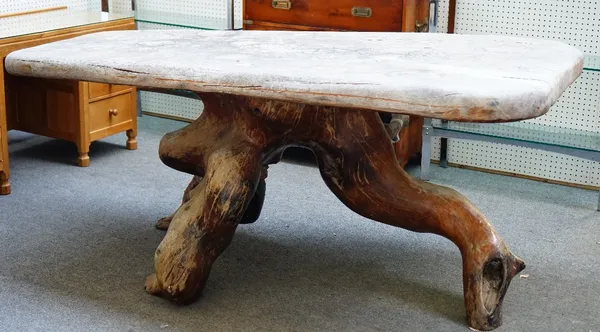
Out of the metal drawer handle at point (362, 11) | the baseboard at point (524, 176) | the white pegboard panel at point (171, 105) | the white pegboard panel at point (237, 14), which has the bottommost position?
the baseboard at point (524, 176)

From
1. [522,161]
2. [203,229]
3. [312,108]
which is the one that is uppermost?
[312,108]

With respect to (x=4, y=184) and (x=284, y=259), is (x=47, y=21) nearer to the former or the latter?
(x=4, y=184)

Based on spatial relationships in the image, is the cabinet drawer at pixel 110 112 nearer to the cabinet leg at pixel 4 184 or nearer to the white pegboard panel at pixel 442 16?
the cabinet leg at pixel 4 184

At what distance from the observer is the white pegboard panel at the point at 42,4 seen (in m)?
4.53

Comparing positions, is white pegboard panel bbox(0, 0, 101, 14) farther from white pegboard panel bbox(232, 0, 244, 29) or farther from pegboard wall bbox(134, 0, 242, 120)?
white pegboard panel bbox(232, 0, 244, 29)

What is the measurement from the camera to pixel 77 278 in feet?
9.63

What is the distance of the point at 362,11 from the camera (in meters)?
3.91

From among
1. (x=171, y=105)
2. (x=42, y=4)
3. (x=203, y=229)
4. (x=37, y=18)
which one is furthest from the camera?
(x=171, y=105)

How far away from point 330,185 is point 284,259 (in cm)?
33

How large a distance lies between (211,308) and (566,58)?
1321 mm

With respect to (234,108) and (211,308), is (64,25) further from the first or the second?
(211,308)

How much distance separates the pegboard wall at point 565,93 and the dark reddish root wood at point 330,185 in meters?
1.38

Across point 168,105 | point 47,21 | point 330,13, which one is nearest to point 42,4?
point 47,21

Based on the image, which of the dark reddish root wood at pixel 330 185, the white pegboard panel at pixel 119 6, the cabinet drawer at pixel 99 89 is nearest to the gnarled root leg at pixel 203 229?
the dark reddish root wood at pixel 330 185
